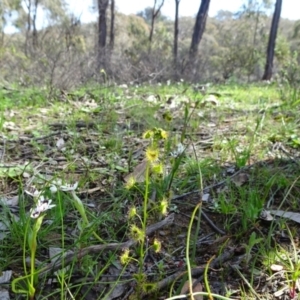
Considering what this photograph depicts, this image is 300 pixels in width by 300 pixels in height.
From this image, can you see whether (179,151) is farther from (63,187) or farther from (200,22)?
(200,22)

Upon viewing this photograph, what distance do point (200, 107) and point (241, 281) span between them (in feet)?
8.07

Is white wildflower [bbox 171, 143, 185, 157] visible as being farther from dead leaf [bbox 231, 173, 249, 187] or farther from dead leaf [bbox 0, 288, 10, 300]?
dead leaf [bbox 0, 288, 10, 300]

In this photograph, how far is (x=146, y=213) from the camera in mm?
974

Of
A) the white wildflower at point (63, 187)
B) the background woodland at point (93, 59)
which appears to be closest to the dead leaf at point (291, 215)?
the white wildflower at point (63, 187)

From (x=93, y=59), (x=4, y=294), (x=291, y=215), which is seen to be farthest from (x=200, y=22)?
(x=4, y=294)

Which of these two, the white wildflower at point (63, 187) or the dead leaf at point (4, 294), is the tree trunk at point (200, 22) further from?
the dead leaf at point (4, 294)

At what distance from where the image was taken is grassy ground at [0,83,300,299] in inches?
36.0

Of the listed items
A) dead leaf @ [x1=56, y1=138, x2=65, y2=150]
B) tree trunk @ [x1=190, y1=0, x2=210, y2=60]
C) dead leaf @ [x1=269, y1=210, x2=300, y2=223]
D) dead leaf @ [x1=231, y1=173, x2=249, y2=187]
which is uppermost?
tree trunk @ [x1=190, y1=0, x2=210, y2=60]

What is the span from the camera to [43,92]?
12.5 feet

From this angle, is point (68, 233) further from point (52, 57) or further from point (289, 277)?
point (52, 57)

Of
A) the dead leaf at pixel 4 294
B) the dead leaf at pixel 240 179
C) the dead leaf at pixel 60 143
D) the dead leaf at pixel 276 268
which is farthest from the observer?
the dead leaf at pixel 60 143

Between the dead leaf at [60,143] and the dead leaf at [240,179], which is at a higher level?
the dead leaf at [240,179]

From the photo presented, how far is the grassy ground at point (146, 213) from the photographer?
914mm

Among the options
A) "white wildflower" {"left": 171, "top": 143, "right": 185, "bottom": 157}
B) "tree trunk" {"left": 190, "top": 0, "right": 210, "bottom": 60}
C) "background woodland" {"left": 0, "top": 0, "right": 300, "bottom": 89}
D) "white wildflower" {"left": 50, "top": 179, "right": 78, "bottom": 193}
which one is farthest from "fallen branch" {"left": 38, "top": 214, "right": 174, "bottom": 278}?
"tree trunk" {"left": 190, "top": 0, "right": 210, "bottom": 60}
